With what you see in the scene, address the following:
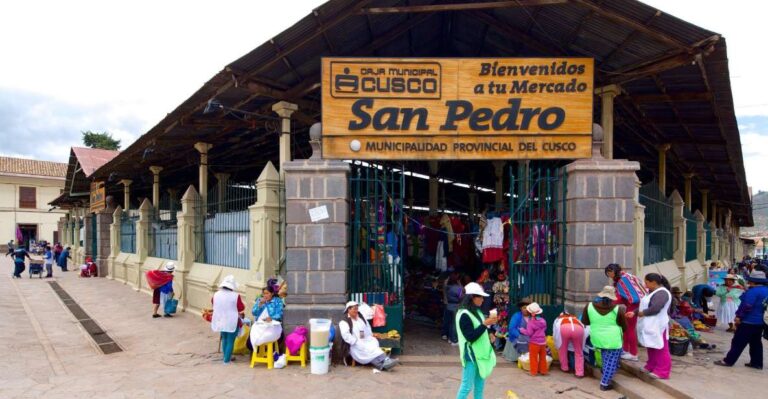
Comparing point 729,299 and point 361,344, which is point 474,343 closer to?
point 361,344

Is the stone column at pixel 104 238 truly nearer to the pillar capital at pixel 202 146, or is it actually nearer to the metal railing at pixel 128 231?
the metal railing at pixel 128 231

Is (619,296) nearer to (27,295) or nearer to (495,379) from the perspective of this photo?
(495,379)

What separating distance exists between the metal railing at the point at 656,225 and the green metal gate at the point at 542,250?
119 inches

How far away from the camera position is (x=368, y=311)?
706 cm

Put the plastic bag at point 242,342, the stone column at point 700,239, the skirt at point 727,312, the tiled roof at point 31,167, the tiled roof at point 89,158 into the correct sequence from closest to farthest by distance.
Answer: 1. the plastic bag at point 242,342
2. the skirt at point 727,312
3. the stone column at point 700,239
4. the tiled roof at point 89,158
5. the tiled roof at point 31,167

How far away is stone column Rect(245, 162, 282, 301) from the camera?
27.5 ft

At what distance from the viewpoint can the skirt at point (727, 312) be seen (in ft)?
31.5

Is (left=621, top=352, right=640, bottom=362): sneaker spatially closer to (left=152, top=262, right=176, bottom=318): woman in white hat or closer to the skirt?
the skirt

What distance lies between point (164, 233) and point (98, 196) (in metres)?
7.16

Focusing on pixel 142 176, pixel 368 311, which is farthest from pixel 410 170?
pixel 142 176

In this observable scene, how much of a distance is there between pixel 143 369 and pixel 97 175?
12.8 meters

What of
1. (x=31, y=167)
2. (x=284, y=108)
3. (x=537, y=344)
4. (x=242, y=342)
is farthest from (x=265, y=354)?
(x=31, y=167)

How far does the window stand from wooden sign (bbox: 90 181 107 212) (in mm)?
31291

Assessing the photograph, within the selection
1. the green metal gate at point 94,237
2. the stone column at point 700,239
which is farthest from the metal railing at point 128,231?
the stone column at point 700,239
